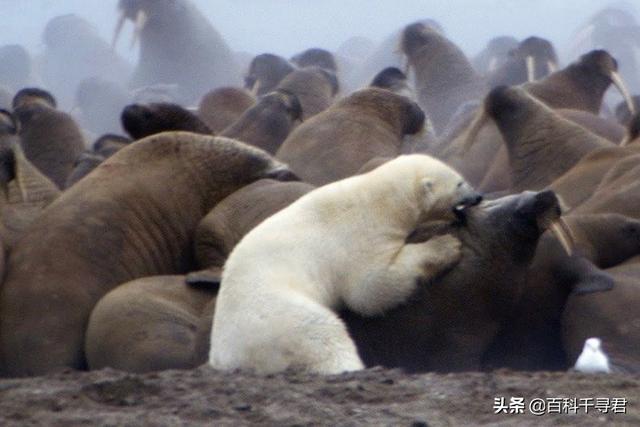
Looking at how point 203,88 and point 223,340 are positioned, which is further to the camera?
point 203,88

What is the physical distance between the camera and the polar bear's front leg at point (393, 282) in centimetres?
482

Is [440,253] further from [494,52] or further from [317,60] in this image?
[494,52]

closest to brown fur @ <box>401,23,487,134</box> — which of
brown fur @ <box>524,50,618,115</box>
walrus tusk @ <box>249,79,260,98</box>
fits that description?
walrus tusk @ <box>249,79,260,98</box>

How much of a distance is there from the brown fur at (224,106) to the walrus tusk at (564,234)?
540cm

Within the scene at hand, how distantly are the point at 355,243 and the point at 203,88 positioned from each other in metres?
18.3

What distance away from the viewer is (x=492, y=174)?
8070mm

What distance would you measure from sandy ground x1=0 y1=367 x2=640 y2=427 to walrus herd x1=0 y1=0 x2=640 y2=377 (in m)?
0.62

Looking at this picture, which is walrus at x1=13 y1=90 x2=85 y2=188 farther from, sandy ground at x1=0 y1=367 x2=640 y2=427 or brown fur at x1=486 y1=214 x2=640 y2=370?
sandy ground at x1=0 y1=367 x2=640 y2=427

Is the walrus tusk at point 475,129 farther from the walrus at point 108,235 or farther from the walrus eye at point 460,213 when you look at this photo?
the walrus eye at point 460,213

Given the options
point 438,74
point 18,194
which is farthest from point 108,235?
point 438,74

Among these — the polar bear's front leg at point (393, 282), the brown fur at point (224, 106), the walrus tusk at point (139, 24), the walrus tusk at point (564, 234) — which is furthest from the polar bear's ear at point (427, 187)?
the walrus tusk at point (139, 24)

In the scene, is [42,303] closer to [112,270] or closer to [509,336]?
[112,270]

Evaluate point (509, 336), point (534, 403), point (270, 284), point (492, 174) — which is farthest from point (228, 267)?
point (492, 174)

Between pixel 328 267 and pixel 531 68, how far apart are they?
940 centimetres
